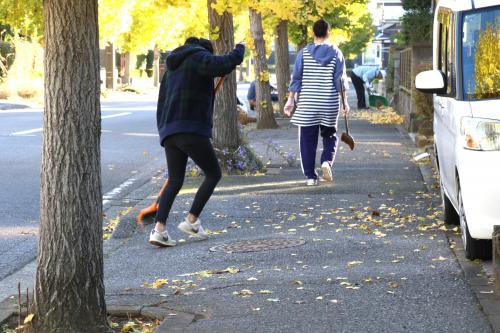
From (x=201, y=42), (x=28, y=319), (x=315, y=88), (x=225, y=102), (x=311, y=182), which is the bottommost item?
(x=311, y=182)

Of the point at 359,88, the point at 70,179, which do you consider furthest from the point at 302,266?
the point at 359,88

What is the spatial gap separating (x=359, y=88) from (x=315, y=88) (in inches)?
1023

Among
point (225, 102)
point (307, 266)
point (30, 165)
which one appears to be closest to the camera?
point (307, 266)

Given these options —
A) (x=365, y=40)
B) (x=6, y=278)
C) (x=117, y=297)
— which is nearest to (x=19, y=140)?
(x=6, y=278)

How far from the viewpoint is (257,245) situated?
30.3ft

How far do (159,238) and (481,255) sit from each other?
2609 millimetres

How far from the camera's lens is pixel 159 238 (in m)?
9.28

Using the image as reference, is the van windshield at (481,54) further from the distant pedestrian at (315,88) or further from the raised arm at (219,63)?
the distant pedestrian at (315,88)

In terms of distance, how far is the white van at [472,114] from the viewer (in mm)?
7590

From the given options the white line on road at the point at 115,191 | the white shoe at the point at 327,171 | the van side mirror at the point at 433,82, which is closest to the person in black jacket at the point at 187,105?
the van side mirror at the point at 433,82

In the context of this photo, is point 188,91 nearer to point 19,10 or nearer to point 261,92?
point 19,10

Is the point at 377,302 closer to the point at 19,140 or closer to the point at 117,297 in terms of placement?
the point at 117,297

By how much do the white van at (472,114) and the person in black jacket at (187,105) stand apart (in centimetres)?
160

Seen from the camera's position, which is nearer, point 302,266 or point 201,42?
point 302,266
